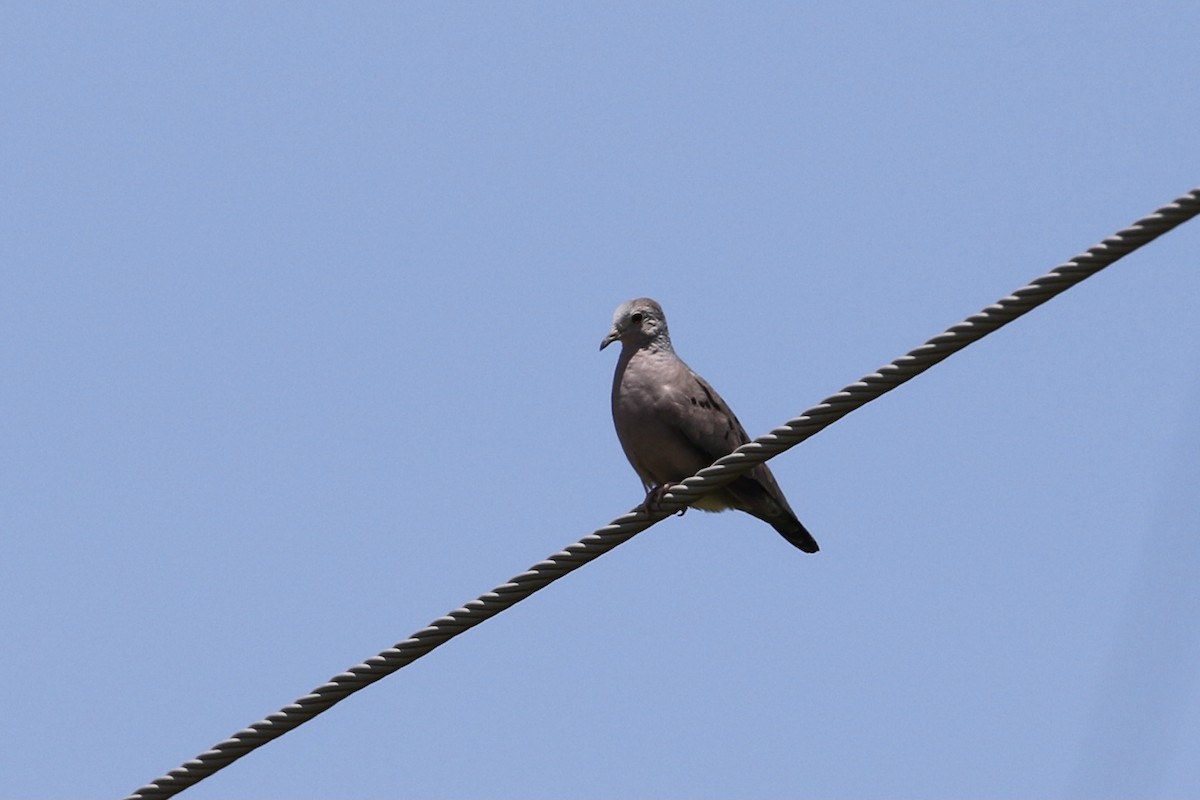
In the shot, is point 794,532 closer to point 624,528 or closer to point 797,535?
point 797,535

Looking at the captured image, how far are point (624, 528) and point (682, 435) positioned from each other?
9.54ft

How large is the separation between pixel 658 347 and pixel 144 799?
461cm

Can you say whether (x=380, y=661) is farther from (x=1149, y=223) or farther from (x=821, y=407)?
(x=1149, y=223)

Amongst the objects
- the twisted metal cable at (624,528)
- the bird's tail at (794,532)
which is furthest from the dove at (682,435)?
the twisted metal cable at (624,528)

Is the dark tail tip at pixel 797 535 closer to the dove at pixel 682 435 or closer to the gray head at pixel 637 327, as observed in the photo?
the dove at pixel 682 435

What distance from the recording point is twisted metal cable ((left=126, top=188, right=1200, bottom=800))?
560 cm

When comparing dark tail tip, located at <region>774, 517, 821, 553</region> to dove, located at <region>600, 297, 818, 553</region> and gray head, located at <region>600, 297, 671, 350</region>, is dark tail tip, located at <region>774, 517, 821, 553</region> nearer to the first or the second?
dove, located at <region>600, 297, 818, 553</region>

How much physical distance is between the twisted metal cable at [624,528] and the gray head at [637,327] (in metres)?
3.31

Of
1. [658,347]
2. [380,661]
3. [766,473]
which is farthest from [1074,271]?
[658,347]

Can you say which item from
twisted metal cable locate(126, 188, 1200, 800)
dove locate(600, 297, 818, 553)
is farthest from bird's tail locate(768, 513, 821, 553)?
twisted metal cable locate(126, 188, 1200, 800)

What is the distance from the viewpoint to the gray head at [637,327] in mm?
9922

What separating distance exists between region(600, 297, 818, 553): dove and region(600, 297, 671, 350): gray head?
5.9 inches

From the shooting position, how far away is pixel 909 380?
6.03 metres

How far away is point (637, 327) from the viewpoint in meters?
9.93
